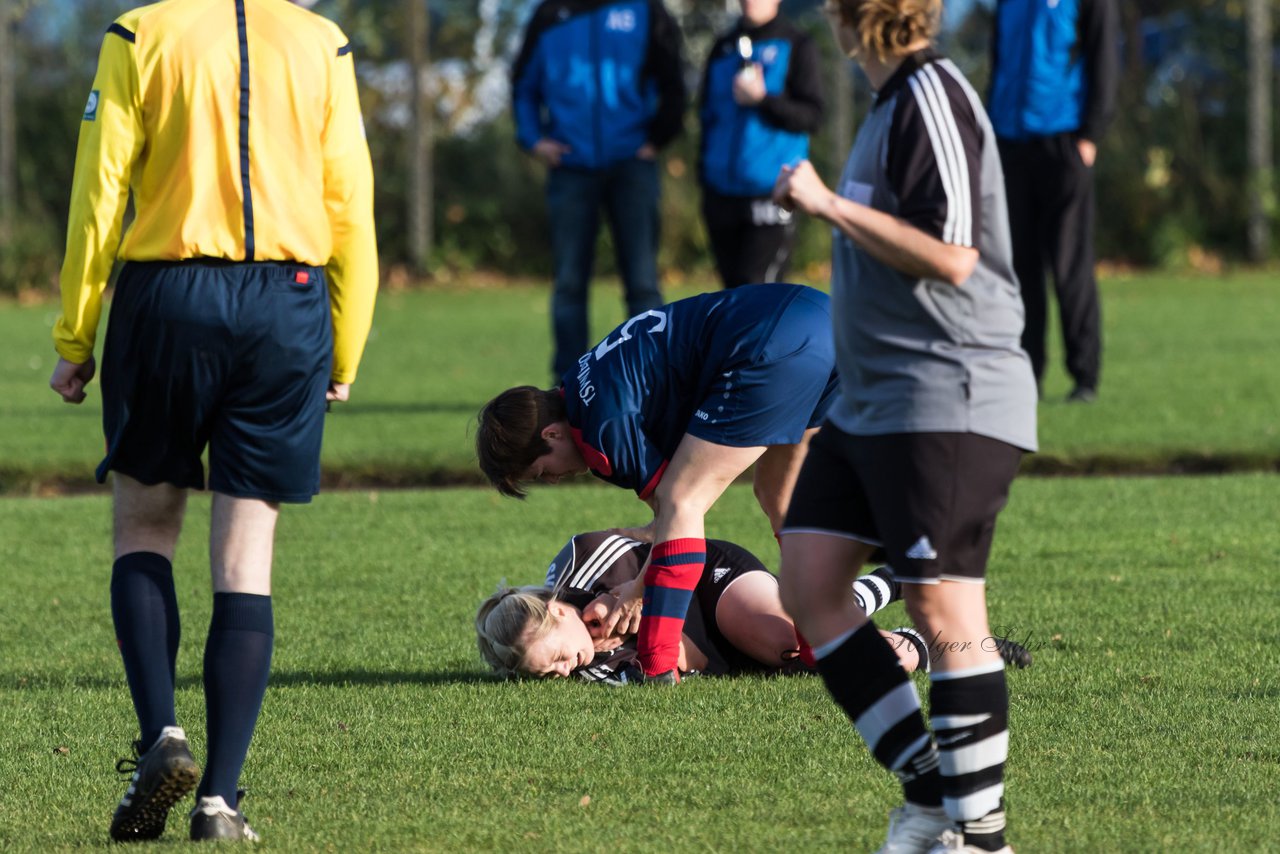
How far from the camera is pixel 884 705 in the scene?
11.6ft

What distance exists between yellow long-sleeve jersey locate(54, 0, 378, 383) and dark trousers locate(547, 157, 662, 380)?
6633 mm

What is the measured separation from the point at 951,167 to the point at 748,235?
6.75m

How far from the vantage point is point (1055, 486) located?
332 inches

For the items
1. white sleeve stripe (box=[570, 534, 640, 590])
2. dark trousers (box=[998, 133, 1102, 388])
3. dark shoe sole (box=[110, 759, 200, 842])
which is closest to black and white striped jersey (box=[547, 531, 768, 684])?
white sleeve stripe (box=[570, 534, 640, 590])

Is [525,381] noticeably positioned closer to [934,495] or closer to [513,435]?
[513,435]

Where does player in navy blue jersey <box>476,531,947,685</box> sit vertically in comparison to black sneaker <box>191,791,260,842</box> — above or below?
below

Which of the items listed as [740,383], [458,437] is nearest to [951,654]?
[740,383]

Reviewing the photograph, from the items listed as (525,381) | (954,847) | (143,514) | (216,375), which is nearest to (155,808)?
(143,514)

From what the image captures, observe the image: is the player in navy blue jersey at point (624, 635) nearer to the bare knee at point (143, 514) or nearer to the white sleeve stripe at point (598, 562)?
the white sleeve stripe at point (598, 562)

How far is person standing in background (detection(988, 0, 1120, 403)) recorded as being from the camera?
10.2 m

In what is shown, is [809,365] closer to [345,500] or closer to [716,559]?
[716,559]

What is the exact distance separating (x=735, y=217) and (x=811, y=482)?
6.57 m

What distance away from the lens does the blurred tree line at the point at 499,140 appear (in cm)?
2117

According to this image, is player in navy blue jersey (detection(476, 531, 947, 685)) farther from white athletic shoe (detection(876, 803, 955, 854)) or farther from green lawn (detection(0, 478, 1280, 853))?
white athletic shoe (detection(876, 803, 955, 854))
